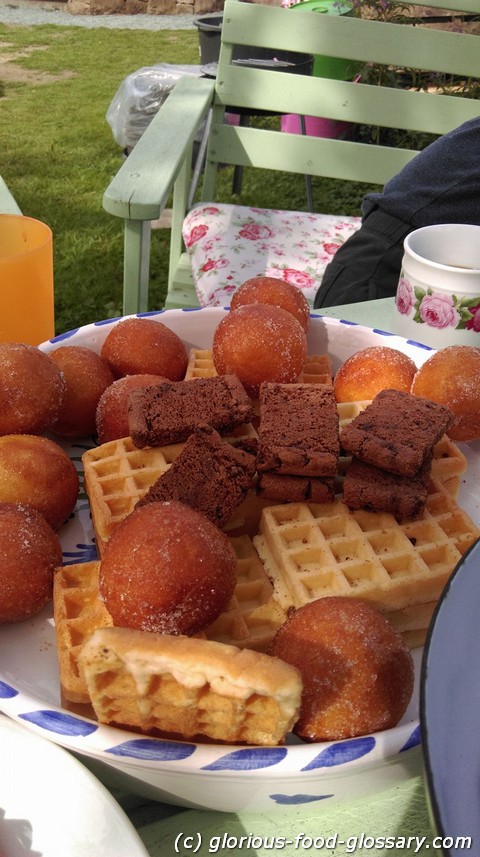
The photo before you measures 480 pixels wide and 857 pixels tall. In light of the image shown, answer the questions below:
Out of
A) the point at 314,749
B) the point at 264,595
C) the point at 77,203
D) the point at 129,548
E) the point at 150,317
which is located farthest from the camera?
the point at 77,203

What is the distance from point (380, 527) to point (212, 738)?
0.38m

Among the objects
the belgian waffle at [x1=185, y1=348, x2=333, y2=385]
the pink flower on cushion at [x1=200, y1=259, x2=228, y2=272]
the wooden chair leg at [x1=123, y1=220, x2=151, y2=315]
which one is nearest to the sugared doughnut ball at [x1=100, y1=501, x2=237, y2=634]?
the belgian waffle at [x1=185, y1=348, x2=333, y2=385]

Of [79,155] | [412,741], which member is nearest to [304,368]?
[412,741]

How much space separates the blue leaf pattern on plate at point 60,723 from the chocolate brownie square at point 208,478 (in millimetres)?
281

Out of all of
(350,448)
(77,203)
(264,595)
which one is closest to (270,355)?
(350,448)

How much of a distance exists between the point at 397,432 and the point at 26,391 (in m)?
0.48

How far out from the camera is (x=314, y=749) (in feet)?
1.99

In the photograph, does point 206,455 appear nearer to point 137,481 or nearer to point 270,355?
point 137,481

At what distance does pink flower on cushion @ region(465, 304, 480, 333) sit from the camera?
1235mm

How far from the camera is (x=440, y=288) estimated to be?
1230 mm

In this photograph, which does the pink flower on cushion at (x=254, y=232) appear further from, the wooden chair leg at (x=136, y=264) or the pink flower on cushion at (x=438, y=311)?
the pink flower on cushion at (x=438, y=311)

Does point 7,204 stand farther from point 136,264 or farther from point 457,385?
point 457,385

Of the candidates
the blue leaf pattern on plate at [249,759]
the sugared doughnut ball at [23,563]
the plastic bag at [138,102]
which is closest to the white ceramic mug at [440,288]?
the sugared doughnut ball at [23,563]

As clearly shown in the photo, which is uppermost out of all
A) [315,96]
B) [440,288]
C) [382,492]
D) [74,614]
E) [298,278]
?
[315,96]
